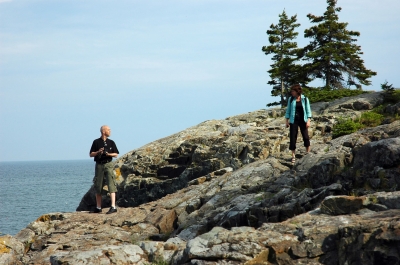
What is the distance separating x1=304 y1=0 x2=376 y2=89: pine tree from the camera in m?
36.6

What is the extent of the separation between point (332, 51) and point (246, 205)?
25.5m

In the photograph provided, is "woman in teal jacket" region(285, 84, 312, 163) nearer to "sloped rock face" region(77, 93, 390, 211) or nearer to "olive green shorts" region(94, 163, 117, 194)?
"sloped rock face" region(77, 93, 390, 211)

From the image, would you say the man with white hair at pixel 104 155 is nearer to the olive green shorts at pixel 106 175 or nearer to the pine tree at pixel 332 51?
the olive green shorts at pixel 106 175

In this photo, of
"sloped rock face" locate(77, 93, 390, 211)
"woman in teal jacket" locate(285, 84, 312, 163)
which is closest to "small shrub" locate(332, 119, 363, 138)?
"sloped rock face" locate(77, 93, 390, 211)

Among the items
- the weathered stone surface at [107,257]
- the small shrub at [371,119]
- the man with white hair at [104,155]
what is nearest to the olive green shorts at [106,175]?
the man with white hair at [104,155]

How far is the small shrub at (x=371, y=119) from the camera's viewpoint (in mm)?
22344

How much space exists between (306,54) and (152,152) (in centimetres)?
1665

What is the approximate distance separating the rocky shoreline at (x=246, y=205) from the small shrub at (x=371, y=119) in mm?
1721

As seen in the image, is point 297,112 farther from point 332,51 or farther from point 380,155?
point 332,51

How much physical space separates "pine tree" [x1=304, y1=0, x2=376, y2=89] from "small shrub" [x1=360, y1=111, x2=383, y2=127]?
12.9m

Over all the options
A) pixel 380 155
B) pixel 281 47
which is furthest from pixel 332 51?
pixel 380 155

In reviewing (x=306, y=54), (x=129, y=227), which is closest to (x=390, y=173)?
(x=129, y=227)

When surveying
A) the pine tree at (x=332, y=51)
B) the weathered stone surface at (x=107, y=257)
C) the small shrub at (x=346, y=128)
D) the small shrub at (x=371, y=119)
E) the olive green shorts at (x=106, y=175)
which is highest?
the pine tree at (x=332, y=51)

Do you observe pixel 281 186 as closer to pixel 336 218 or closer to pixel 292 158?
pixel 292 158
